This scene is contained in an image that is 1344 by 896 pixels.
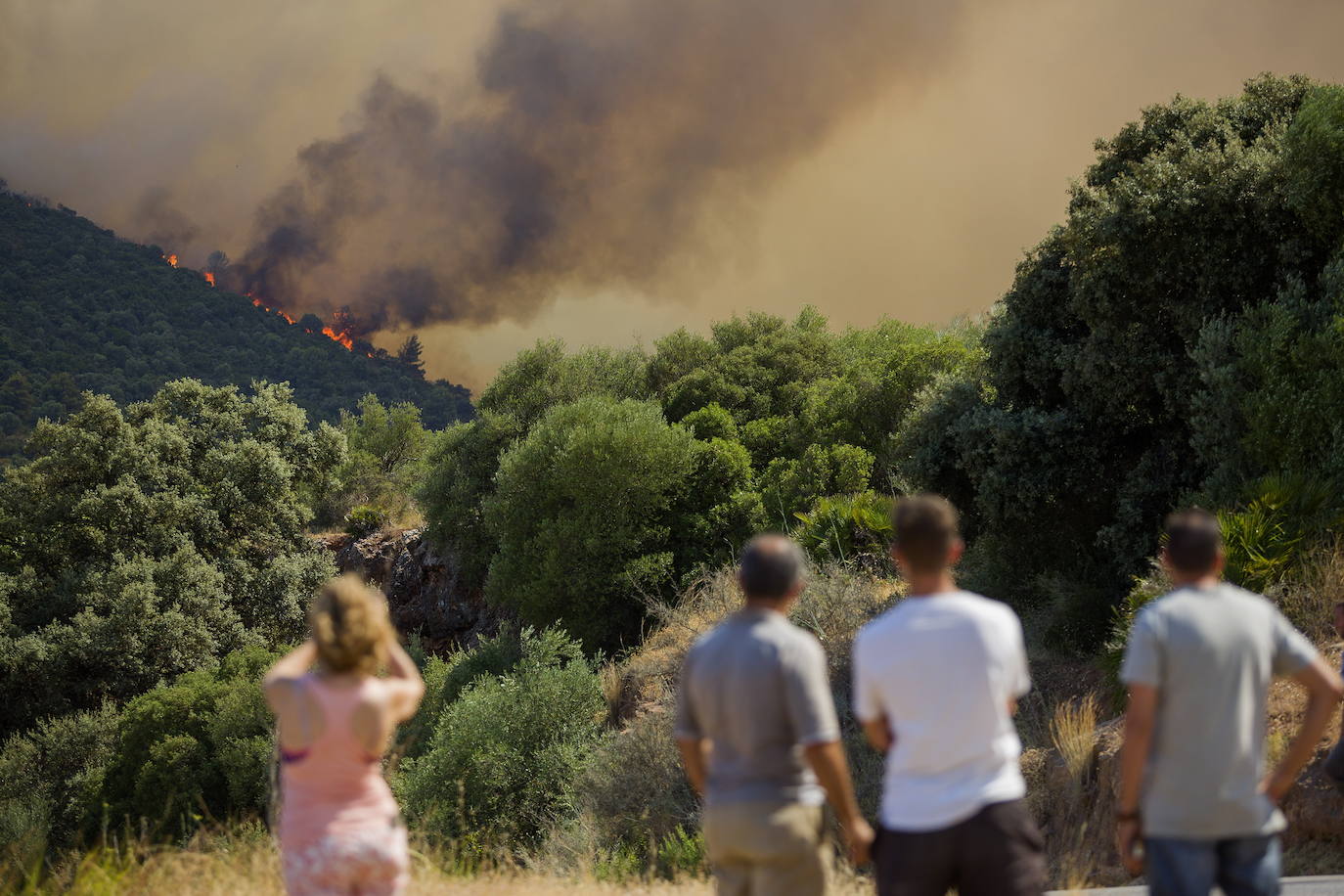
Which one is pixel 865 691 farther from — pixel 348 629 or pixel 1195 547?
pixel 348 629

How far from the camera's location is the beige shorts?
326cm

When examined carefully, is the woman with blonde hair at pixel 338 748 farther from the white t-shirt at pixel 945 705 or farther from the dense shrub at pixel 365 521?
the dense shrub at pixel 365 521

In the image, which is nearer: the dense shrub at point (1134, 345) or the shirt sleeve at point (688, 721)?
Result: the shirt sleeve at point (688, 721)

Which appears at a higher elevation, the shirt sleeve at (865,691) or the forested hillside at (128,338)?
the forested hillside at (128,338)

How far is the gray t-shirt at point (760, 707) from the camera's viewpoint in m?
3.23

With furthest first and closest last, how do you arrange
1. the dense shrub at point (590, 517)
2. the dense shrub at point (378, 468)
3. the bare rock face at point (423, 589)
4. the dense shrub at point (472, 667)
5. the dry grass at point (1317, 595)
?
the dense shrub at point (378, 468), the bare rock face at point (423, 589), the dense shrub at point (590, 517), the dense shrub at point (472, 667), the dry grass at point (1317, 595)

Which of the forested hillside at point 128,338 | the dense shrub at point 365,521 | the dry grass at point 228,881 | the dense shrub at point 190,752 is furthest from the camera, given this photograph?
the forested hillside at point 128,338

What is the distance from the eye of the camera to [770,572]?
3354mm

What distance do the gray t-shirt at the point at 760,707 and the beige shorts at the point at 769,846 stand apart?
0.13ft

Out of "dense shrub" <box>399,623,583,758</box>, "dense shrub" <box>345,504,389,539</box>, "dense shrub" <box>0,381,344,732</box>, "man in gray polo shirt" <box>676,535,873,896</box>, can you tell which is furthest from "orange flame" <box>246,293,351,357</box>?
"man in gray polo shirt" <box>676,535,873,896</box>

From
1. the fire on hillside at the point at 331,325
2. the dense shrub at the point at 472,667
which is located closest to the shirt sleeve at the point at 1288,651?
the dense shrub at the point at 472,667

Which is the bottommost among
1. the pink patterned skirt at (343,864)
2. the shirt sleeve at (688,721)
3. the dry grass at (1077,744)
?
the dry grass at (1077,744)

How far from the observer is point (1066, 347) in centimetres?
1705

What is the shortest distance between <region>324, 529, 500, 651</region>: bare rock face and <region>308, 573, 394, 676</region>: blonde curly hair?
28.9 m
